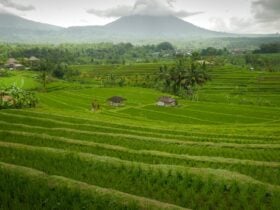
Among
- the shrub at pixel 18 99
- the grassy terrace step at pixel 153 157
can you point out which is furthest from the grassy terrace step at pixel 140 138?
the shrub at pixel 18 99

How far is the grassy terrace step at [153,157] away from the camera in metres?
20.1

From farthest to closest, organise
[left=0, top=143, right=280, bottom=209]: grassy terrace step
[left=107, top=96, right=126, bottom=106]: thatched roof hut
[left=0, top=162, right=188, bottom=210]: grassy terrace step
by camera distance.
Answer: [left=107, top=96, right=126, bottom=106]: thatched roof hut, [left=0, top=143, right=280, bottom=209]: grassy terrace step, [left=0, top=162, right=188, bottom=210]: grassy terrace step

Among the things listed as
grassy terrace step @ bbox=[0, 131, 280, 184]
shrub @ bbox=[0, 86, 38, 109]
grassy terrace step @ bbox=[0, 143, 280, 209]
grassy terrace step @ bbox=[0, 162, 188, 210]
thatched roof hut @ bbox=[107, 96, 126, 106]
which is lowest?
thatched roof hut @ bbox=[107, 96, 126, 106]

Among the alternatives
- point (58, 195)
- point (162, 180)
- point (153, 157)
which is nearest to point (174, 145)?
point (153, 157)

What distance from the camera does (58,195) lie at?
46.3 feet

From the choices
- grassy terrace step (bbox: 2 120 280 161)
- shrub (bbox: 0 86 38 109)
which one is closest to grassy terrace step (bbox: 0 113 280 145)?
grassy terrace step (bbox: 2 120 280 161)

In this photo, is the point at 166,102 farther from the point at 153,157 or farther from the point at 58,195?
the point at 58,195

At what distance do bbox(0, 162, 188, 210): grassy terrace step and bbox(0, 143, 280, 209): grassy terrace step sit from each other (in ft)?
3.31

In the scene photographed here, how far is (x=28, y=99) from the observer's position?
64.5 metres

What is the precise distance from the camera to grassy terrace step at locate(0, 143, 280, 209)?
1505cm

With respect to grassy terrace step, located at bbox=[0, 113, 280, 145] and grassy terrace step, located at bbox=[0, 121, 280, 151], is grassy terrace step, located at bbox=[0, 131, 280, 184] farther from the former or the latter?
grassy terrace step, located at bbox=[0, 113, 280, 145]

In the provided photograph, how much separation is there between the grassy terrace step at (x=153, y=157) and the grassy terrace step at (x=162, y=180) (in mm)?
1664

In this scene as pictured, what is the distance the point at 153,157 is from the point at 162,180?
5603mm

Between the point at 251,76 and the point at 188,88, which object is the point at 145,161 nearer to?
the point at 188,88
